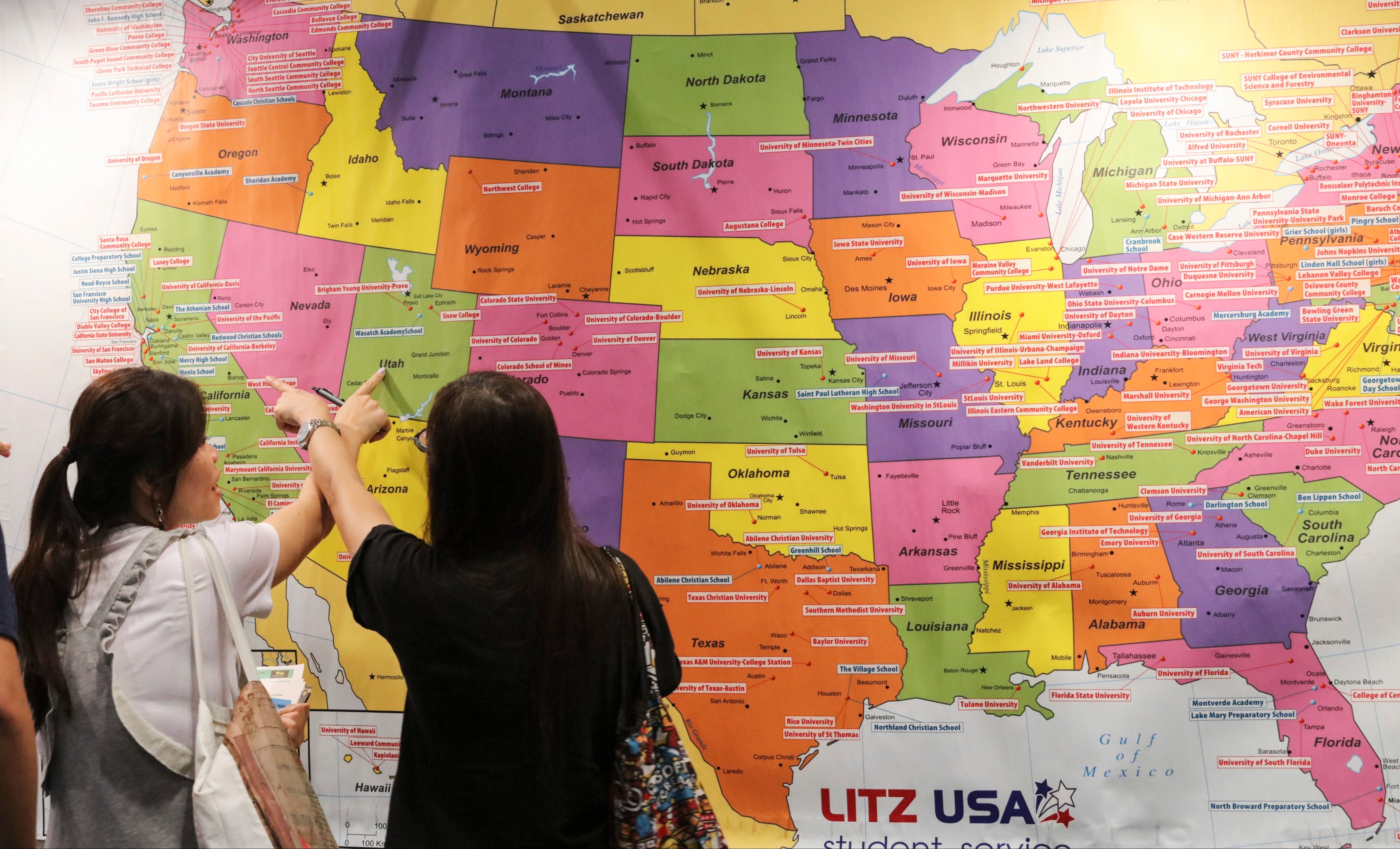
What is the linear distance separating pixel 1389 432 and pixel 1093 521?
0.74 meters

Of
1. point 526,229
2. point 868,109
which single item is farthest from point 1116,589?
point 526,229

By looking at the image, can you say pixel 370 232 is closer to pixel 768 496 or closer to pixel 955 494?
pixel 768 496

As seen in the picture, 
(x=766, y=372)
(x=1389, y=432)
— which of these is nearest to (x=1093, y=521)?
(x=1389, y=432)

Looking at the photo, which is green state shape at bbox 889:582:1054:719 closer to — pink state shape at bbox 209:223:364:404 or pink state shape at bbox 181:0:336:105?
pink state shape at bbox 209:223:364:404

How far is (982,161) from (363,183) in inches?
67.2

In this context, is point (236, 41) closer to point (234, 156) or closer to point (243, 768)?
point (234, 156)

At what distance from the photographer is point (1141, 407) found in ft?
7.19

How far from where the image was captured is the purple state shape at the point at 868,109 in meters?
2.30

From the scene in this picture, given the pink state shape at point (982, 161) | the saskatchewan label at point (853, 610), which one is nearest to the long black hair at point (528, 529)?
the saskatchewan label at point (853, 610)

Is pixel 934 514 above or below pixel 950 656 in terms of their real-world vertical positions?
above

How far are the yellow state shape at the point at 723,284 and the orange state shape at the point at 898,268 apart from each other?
52 mm

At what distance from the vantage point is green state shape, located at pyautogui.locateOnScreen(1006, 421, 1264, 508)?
2.17m

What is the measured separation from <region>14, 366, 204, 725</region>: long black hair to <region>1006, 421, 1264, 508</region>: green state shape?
1.85m

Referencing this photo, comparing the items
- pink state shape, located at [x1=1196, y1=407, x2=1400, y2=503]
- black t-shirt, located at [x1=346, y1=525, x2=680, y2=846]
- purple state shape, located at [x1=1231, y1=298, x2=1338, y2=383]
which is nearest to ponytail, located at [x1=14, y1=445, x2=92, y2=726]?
black t-shirt, located at [x1=346, y1=525, x2=680, y2=846]
